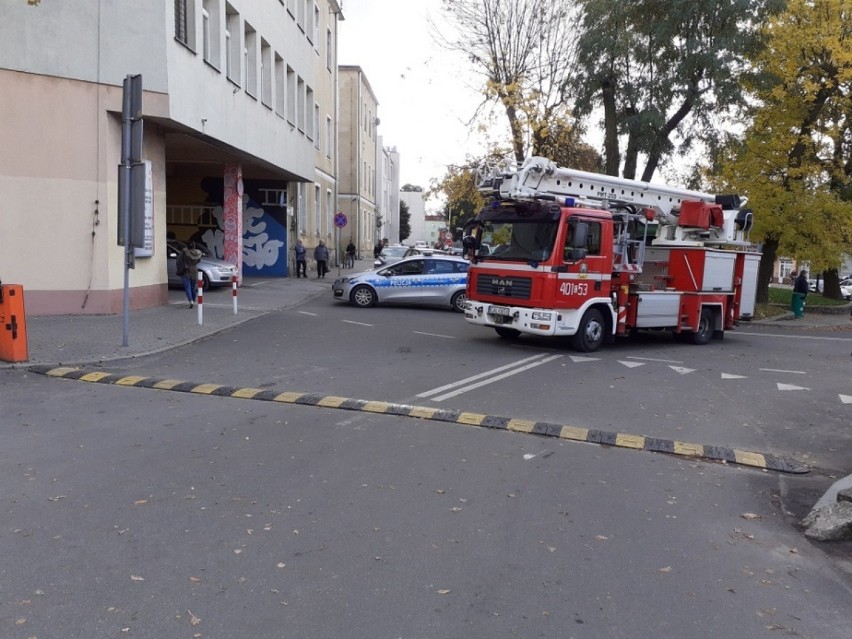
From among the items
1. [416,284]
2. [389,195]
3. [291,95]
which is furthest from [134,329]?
[389,195]

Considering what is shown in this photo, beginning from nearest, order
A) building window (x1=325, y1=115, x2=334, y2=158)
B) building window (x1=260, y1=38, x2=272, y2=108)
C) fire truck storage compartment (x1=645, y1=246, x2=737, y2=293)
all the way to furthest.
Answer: fire truck storage compartment (x1=645, y1=246, x2=737, y2=293)
building window (x1=260, y1=38, x2=272, y2=108)
building window (x1=325, y1=115, x2=334, y2=158)

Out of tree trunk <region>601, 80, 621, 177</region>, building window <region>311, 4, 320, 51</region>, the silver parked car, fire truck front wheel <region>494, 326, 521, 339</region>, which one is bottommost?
fire truck front wheel <region>494, 326, 521, 339</region>

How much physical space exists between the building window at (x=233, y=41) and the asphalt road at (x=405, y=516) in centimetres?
1301

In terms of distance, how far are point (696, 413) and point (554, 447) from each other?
8.40 ft

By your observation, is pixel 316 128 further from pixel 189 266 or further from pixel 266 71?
pixel 189 266

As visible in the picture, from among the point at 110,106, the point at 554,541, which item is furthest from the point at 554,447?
the point at 110,106

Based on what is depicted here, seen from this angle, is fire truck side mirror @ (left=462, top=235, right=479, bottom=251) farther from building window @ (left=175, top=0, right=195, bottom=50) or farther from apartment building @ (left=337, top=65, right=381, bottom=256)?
apartment building @ (left=337, top=65, right=381, bottom=256)

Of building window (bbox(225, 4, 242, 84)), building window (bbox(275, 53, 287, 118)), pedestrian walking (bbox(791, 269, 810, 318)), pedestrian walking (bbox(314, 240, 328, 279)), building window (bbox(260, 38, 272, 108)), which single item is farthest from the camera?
pedestrian walking (bbox(314, 240, 328, 279))

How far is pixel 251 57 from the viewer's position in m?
22.6

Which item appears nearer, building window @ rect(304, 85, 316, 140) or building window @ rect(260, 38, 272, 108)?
building window @ rect(260, 38, 272, 108)

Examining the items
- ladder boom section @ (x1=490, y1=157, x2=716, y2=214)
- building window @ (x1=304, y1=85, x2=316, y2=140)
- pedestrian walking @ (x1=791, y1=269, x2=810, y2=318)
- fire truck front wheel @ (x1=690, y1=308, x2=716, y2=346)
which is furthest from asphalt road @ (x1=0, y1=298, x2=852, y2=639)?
building window @ (x1=304, y1=85, x2=316, y2=140)

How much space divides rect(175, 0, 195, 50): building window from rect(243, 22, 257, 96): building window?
4.89m

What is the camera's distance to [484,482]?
5777 millimetres

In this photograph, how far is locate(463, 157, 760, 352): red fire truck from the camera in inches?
494
